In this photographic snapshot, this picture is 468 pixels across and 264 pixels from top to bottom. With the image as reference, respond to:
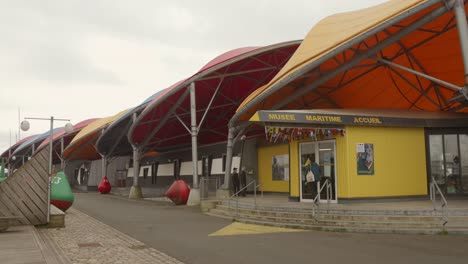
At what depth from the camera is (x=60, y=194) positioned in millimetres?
19062

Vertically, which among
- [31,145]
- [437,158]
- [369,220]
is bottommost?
[369,220]

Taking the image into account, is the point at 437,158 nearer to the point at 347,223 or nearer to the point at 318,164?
the point at 318,164

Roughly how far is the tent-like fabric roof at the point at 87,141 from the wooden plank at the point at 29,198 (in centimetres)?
3281

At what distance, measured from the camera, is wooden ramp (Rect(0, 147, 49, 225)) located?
13.7 m

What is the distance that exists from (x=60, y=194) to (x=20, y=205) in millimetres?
5290

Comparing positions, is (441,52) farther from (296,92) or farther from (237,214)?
(237,214)

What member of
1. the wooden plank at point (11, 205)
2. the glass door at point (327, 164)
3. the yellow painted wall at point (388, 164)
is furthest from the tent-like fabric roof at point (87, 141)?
the yellow painted wall at point (388, 164)

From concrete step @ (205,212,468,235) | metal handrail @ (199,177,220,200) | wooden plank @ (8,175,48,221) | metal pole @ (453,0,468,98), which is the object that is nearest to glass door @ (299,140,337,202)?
concrete step @ (205,212,468,235)

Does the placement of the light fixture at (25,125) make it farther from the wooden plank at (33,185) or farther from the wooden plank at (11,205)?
the wooden plank at (11,205)

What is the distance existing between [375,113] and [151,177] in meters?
35.4

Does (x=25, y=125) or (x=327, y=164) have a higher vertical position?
(x=25, y=125)

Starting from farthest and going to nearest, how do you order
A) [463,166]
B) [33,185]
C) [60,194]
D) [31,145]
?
[31,145]
[60,194]
[463,166]
[33,185]

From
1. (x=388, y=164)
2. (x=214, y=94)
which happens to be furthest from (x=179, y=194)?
(x=388, y=164)

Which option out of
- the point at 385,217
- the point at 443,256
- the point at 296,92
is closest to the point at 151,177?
the point at 296,92
